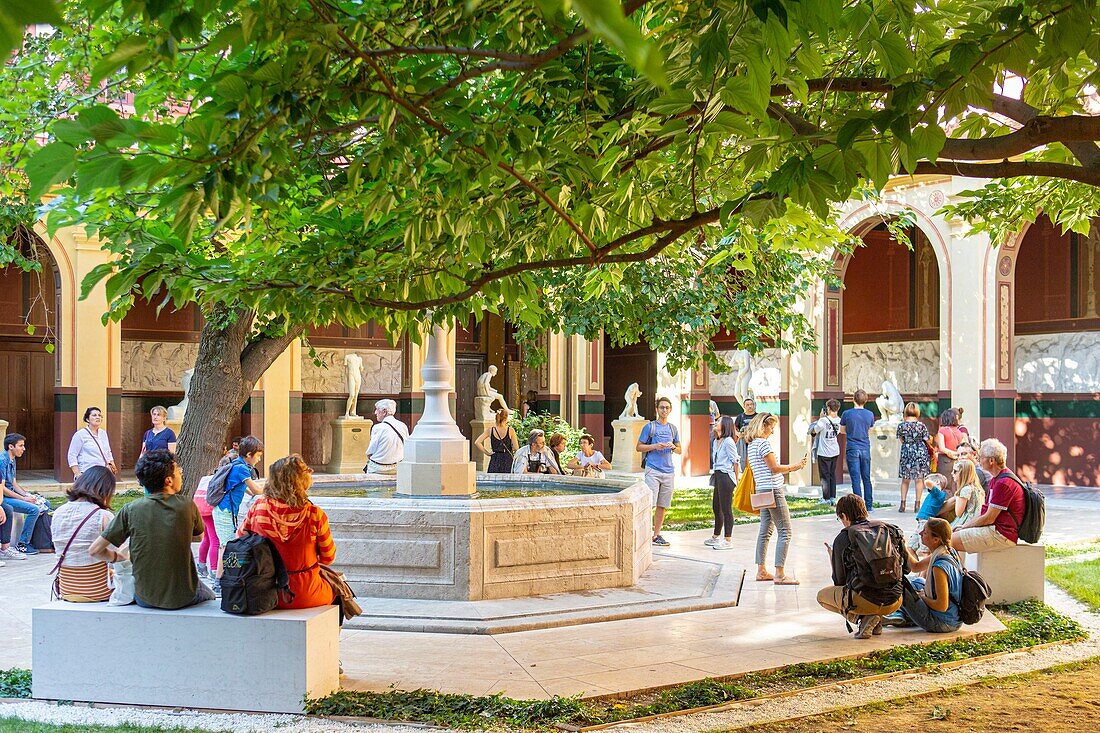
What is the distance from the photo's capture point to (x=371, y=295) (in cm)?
543

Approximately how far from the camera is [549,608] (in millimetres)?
7773

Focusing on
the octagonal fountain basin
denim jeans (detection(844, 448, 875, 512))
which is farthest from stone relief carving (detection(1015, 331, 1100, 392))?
the octagonal fountain basin

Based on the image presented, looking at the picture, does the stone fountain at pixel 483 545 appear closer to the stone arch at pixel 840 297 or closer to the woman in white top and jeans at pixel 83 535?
the woman in white top and jeans at pixel 83 535

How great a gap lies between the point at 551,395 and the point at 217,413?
15.1m

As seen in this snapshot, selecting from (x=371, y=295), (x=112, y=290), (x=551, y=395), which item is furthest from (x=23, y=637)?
(x=551, y=395)

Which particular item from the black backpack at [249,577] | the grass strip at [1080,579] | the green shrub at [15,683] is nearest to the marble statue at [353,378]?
the grass strip at [1080,579]

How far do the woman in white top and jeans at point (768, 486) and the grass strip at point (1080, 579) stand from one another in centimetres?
240

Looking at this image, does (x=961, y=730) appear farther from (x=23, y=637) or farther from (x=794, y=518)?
(x=794, y=518)

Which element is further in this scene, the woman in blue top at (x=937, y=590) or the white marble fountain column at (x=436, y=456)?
the white marble fountain column at (x=436, y=456)

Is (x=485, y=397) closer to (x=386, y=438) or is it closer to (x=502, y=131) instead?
(x=386, y=438)

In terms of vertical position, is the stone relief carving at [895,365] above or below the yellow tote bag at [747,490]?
above

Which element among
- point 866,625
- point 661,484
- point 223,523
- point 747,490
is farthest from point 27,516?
point 866,625

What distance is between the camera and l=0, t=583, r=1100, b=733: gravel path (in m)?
5.11

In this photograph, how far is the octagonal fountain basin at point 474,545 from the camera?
26.1 ft
